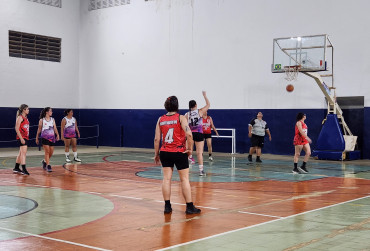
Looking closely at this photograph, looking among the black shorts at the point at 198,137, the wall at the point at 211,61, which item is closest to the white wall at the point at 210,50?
→ the wall at the point at 211,61

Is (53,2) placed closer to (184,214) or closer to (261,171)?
(261,171)

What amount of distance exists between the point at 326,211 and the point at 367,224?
124cm

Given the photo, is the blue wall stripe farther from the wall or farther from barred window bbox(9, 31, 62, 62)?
barred window bbox(9, 31, 62, 62)

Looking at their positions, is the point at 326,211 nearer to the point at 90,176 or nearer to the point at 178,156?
the point at 178,156

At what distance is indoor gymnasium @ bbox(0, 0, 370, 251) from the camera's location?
27.1ft

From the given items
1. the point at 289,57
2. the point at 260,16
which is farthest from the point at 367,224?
the point at 260,16

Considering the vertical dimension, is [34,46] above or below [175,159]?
above

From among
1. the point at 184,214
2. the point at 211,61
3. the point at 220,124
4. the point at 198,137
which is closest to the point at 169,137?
the point at 184,214

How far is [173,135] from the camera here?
29.8 feet

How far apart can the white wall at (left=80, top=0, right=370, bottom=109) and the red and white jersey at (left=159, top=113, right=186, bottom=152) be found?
15.1 meters

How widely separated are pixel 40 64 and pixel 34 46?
3.55 ft

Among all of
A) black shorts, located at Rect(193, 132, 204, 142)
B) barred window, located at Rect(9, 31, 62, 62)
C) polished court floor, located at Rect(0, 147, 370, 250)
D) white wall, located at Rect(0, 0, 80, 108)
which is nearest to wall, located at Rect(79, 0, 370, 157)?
white wall, located at Rect(0, 0, 80, 108)

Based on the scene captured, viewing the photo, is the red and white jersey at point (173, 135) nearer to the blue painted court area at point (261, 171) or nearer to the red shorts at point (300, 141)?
the blue painted court area at point (261, 171)

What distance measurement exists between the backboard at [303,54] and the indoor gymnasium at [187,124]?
0.06m
